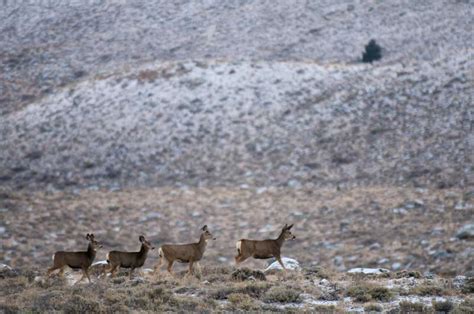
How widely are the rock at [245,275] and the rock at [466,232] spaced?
1147 cm

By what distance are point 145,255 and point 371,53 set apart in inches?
1172

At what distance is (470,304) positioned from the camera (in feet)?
44.3

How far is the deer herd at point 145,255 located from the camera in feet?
54.0

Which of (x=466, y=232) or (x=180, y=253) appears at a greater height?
(x=180, y=253)

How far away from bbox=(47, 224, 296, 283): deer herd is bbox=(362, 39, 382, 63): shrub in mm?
27104

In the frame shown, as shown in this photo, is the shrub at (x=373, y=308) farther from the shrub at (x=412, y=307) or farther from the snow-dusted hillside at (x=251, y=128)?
the snow-dusted hillside at (x=251, y=128)

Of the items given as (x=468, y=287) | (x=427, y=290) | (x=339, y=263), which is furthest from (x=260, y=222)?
(x=427, y=290)

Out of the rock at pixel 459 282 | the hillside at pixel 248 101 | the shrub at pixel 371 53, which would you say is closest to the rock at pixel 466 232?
the hillside at pixel 248 101

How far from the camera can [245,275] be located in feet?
54.3

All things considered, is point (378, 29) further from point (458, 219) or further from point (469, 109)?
point (458, 219)

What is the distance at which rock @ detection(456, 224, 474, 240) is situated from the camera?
84.5 ft

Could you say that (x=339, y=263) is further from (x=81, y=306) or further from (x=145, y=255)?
(x=81, y=306)

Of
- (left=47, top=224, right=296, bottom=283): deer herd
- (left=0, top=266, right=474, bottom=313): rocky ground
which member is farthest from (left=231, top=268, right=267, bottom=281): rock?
(left=47, top=224, right=296, bottom=283): deer herd

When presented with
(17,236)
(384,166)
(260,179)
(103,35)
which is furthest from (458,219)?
(103,35)
